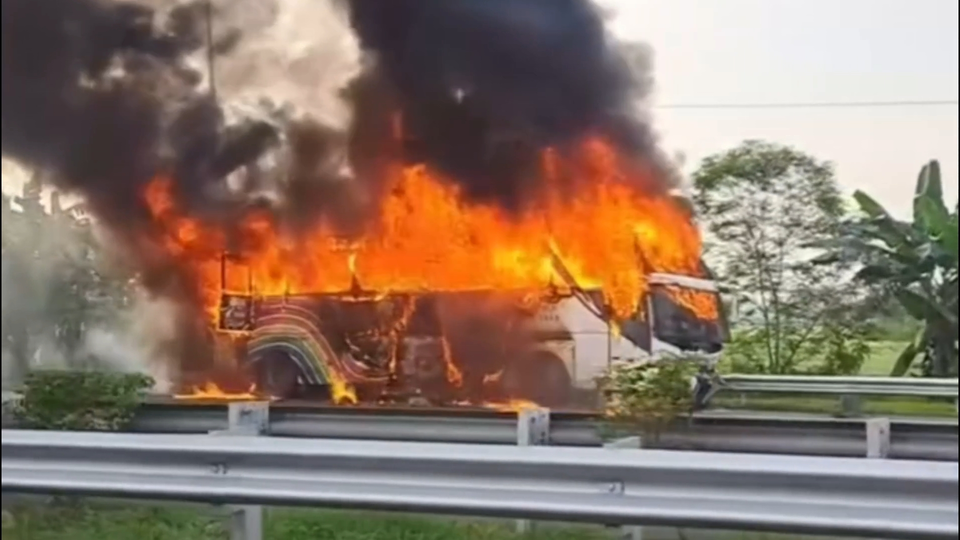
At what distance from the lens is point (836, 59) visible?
4.38 m

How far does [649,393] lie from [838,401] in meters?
0.72

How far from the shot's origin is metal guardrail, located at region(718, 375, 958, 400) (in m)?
3.01

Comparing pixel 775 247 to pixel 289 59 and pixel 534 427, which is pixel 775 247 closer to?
pixel 534 427

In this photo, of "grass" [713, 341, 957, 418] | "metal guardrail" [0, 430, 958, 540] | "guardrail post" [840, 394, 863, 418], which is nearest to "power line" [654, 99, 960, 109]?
"grass" [713, 341, 957, 418]

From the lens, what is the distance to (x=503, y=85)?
525 cm

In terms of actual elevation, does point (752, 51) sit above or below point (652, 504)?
above

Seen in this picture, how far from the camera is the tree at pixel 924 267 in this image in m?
1.57

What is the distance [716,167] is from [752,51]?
0.53 meters

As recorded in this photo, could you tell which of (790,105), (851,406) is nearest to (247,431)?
(851,406)

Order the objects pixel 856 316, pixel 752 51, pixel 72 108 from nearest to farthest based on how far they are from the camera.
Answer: pixel 72 108 < pixel 856 316 < pixel 752 51

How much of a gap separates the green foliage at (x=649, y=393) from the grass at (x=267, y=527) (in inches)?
37.7

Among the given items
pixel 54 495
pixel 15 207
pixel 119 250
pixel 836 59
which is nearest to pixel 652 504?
pixel 54 495

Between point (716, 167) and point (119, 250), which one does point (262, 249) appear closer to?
point (119, 250)

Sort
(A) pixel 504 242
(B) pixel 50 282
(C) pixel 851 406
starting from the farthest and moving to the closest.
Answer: (A) pixel 504 242 → (C) pixel 851 406 → (B) pixel 50 282
